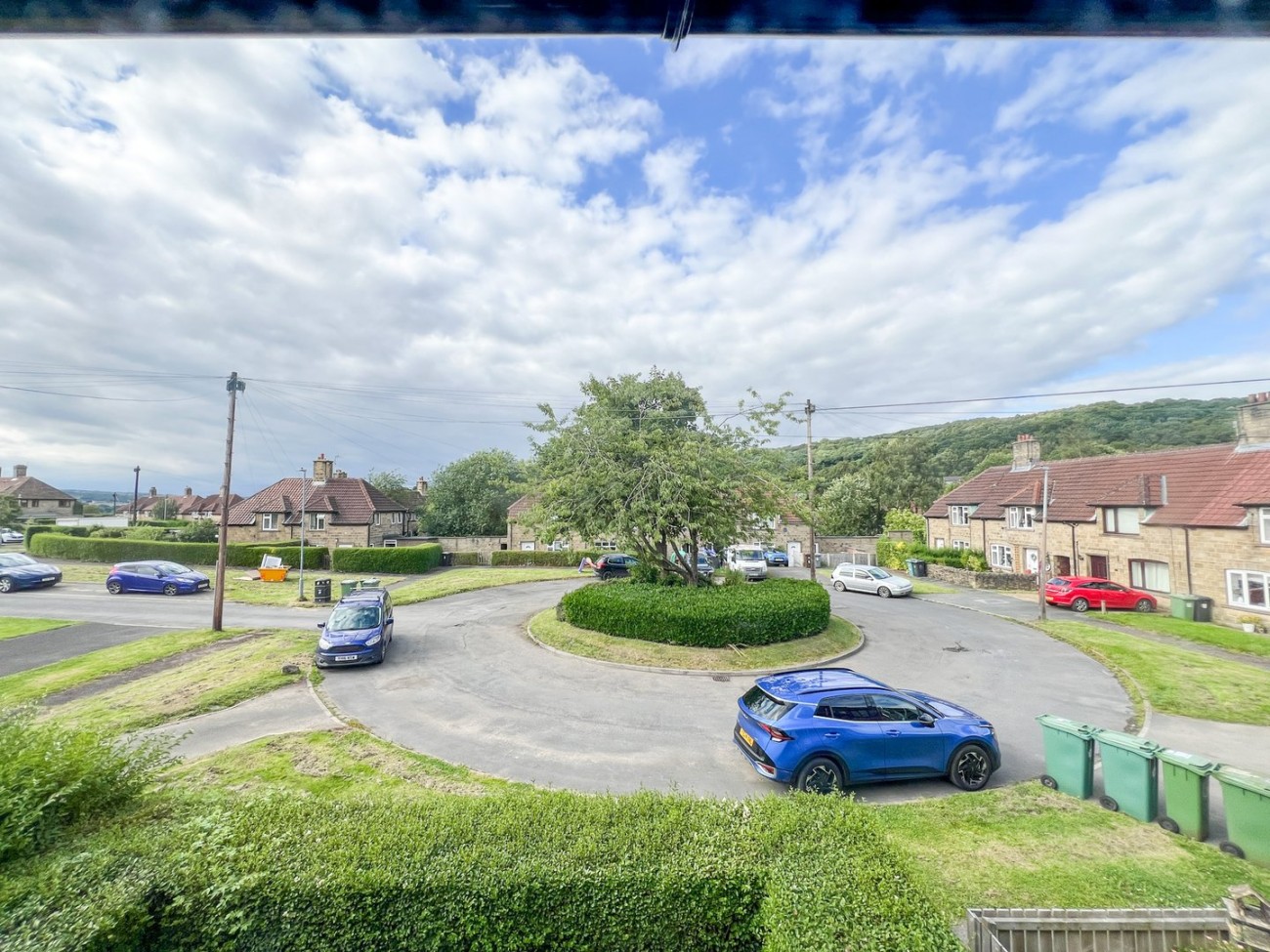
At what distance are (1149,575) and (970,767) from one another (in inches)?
948

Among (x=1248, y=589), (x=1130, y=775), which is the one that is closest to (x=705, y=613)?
(x=1130, y=775)

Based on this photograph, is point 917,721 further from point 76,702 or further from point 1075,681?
point 76,702

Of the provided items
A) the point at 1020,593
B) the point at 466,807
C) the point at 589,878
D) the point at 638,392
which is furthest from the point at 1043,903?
the point at 638,392

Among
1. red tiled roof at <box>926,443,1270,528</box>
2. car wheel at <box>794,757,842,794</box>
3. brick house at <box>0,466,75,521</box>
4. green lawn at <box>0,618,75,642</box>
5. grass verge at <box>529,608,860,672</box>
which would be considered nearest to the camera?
car wheel at <box>794,757,842,794</box>

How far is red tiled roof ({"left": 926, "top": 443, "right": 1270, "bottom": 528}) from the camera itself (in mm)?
20828

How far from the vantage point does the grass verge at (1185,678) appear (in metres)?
11.5

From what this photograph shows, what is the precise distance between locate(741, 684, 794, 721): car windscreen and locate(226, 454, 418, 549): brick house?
131 feet

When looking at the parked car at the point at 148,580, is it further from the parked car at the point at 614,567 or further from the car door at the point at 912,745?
the car door at the point at 912,745

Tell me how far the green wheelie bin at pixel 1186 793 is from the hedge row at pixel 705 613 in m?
9.21

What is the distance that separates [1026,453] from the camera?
35.0 m

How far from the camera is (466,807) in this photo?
500 cm

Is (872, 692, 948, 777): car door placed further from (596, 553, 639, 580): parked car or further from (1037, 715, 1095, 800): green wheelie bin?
(596, 553, 639, 580): parked car

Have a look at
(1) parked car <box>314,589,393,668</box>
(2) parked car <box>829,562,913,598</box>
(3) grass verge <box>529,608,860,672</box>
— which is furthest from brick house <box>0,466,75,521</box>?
(2) parked car <box>829,562,913,598</box>

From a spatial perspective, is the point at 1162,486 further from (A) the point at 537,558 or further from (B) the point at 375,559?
(B) the point at 375,559
